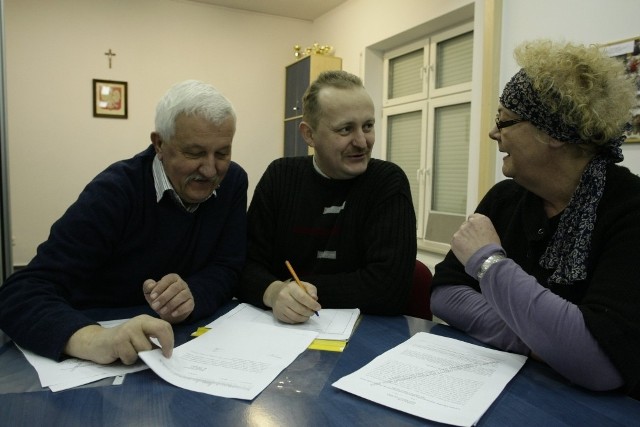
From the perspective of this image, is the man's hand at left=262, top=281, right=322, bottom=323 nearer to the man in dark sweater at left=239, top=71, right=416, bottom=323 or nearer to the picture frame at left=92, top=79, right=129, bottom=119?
the man in dark sweater at left=239, top=71, right=416, bottom=323

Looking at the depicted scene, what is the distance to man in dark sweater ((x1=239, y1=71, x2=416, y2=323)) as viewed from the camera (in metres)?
1.44

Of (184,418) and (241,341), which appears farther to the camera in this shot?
(241,341)

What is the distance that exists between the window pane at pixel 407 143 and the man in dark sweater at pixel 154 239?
3.17 meters

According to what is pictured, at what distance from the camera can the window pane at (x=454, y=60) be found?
399cm

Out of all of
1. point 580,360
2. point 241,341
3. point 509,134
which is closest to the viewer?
point 580,360

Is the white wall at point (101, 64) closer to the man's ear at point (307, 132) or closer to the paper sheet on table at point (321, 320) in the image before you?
the man's ear at point (307, 132)

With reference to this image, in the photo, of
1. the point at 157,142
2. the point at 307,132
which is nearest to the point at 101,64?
the point at 307,132

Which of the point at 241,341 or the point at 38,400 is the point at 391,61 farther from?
the point at 38,400

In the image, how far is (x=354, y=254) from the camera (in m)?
1.64

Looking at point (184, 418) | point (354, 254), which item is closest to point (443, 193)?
point (354, 254)

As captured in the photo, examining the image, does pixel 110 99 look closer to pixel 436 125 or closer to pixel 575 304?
pixel 436 125

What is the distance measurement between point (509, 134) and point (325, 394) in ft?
2.73

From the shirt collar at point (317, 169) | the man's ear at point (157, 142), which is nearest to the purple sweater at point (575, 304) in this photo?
the shirt collar at point (317, 169)

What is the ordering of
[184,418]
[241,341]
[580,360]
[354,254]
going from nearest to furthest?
[184,418] < [580,360] < [241,341] < [354,254]
